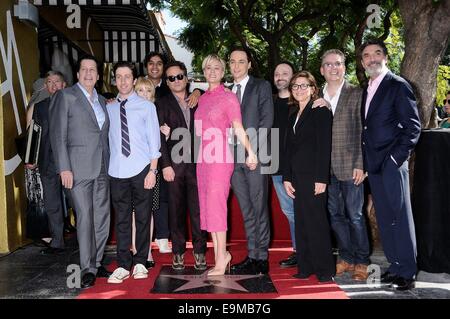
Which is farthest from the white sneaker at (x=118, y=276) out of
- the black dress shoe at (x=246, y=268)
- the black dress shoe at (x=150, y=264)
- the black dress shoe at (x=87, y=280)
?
the black dress shoe at (x=246, y=268)

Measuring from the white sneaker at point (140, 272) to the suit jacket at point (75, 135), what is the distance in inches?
37.2

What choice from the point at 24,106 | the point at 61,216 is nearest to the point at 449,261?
the point at 61,216

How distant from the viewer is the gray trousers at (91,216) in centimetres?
405

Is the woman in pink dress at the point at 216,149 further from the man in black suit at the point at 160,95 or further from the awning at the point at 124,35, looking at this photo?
the awning at the point at 124,35

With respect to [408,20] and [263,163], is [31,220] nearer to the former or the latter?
[263,163]

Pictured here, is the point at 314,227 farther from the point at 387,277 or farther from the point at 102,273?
the point at 102,273

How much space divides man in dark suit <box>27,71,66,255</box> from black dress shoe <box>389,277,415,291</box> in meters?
3.70

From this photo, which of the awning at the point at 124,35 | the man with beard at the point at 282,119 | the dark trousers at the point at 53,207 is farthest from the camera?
the awning at the point at 124,35

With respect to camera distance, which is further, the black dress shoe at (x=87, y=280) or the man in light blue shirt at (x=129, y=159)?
the man in light blue shirt at (x=129, y=159)

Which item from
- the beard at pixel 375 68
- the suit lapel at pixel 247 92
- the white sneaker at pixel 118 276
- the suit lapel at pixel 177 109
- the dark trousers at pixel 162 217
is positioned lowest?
the white sneaker at pixel 118 276

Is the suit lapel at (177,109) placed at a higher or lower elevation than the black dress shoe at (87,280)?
higher

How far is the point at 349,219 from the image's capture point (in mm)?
4320

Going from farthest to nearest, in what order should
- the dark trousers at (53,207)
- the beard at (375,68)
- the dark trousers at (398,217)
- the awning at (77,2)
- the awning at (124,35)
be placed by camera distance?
the awning at (124,35)
the awning at (77,2)
the dark trousers at (53,207)
the beard at (375,68)
the dark trousers at (398,217)

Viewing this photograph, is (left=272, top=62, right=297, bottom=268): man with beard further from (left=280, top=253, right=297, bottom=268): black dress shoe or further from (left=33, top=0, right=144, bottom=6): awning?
(left=33, top=0, right=144, bottom=6): awning
